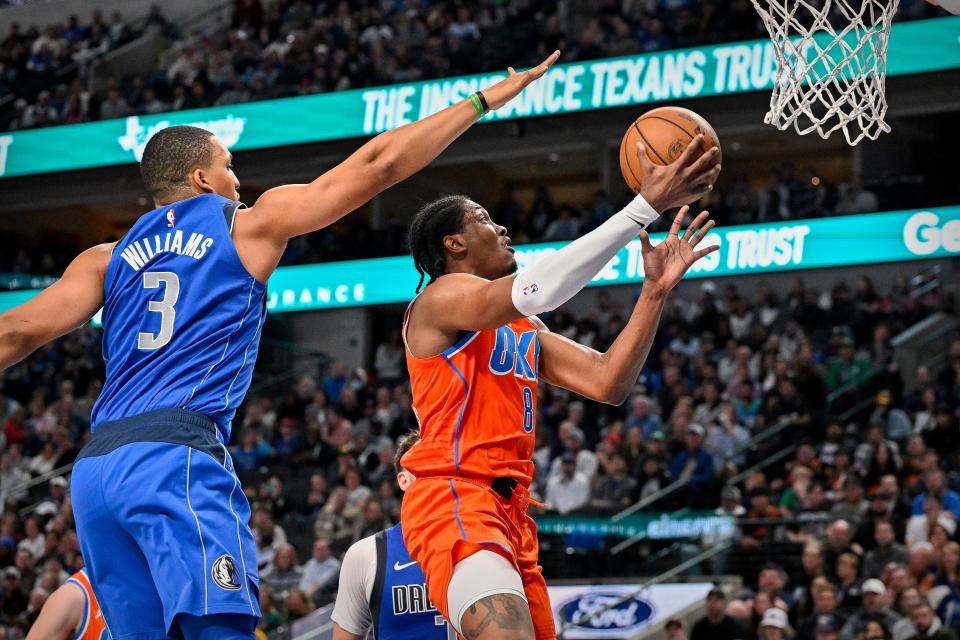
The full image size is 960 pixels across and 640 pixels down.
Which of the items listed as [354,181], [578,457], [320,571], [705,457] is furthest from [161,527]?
[578,457]

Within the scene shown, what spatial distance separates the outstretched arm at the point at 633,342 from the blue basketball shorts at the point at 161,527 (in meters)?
1.38

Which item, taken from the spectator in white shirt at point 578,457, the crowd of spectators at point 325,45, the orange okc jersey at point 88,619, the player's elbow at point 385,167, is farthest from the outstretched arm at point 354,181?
the crowd of spectators at point 325,45

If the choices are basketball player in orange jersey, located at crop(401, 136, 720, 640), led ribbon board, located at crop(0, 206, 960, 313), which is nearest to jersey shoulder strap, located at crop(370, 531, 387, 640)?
basketball player in orange jersey, located at crop(401, 136, 720, 640)

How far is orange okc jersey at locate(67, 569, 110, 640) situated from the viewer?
608cm

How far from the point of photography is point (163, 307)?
11.6 feet

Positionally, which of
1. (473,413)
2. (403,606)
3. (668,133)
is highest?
(668,133)

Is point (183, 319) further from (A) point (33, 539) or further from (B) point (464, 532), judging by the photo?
(A) point (33, 539)

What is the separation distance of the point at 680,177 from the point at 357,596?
8.64 feet

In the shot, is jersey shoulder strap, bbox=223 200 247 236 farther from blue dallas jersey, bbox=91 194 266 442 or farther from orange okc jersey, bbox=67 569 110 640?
orange okc jersey, bbox=67 569 110 640

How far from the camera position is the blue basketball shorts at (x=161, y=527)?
10.6 feet

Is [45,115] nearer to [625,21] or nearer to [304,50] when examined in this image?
[304,50]

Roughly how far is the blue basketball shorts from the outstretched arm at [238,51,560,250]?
0.59 metres

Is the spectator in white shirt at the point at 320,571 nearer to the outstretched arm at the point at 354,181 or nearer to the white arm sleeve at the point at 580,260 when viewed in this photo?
the white arm sleeve at the point at 580,260

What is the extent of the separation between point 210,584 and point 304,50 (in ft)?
65.4
